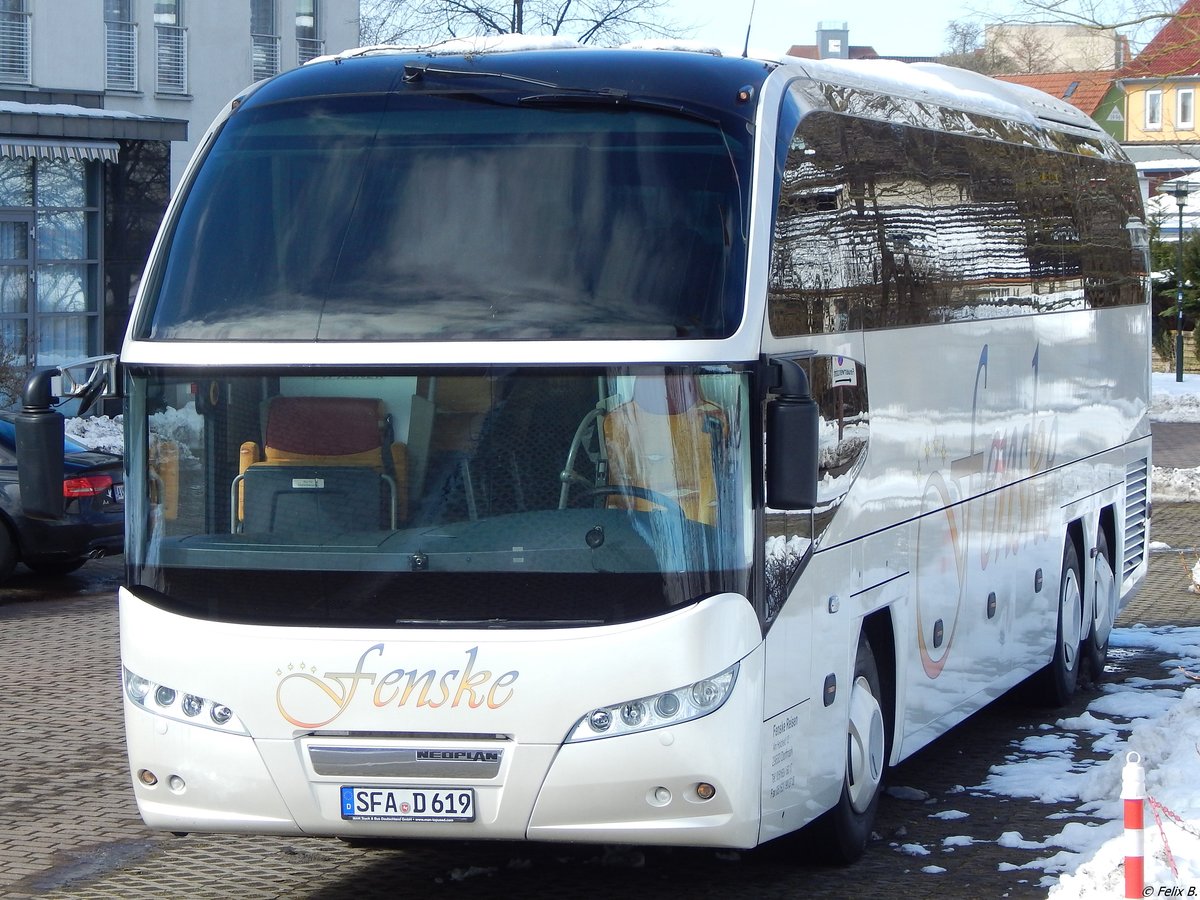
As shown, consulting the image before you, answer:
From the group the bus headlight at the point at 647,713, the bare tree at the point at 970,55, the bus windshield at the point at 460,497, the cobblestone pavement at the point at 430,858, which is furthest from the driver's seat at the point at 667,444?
the bare tree at the point at 970,55

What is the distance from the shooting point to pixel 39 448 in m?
6.79

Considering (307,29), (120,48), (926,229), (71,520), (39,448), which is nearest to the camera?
(39,448)

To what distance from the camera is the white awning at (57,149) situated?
104ft

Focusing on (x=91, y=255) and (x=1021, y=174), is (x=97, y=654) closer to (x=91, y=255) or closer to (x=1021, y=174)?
(x=1021, y=174)

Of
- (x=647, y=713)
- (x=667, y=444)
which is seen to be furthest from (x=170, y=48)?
(x=647, y=713)

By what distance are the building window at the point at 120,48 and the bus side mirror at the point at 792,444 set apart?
31.6m

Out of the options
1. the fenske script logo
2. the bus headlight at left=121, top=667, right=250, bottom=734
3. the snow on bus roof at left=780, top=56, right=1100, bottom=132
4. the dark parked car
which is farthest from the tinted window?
the dark parked car

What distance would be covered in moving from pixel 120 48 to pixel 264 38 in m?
3.98

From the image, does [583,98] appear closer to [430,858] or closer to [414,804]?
[414,804]

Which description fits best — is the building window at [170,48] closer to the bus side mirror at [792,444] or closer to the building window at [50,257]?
the building window at [50,257]

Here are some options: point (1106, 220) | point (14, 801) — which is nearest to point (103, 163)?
point (1106, 220)

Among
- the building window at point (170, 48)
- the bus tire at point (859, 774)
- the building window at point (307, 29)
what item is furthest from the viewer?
the building window at point (307, 29)

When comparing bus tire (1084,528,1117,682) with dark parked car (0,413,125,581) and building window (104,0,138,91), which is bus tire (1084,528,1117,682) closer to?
dark parked car (0,413,125,581)

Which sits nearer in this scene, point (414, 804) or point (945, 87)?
point (414, 804)
